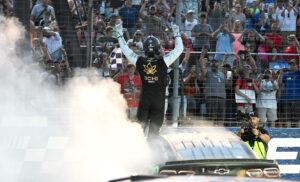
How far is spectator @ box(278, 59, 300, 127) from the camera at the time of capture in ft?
30.6

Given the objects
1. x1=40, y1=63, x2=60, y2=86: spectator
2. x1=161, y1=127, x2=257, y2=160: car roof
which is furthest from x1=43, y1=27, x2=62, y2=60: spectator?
x1=161, y1=127, x2=257, y2=160: car roof

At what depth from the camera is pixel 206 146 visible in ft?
20.1

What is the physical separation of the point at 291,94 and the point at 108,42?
10.5 ft

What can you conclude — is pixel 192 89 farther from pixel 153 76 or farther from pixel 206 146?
pixel 206 146

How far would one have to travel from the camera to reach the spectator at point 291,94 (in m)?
9.31

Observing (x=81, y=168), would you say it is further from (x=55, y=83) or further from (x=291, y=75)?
(x=291, y=75)

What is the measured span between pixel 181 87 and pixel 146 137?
136 centimetres

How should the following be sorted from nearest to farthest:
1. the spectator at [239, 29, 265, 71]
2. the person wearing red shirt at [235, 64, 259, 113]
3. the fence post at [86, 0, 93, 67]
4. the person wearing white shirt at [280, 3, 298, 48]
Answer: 1. the fence post at [86, 0, 93, 67]
2. the person wearing red shirt at [235, 64, 259, 113]
3. the spectator at [239, 29, 265, 71]
4. the person wearing white shirt at [280, 3, 298, 48]

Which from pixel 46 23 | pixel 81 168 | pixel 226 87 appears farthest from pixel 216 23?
pixel 81 168

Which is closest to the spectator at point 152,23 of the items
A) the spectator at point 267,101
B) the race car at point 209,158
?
the spectator at point 267,101

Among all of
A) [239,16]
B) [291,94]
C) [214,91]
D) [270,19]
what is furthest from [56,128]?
[270,19]

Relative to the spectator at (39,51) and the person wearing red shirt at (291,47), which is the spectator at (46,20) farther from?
the person wearing red shirt at (291,47)

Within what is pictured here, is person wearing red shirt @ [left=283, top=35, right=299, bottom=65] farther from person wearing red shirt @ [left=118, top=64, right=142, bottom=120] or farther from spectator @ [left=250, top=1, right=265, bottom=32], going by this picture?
person wearing red shirt @ [left=118, top=64, right=142, bottom=120]

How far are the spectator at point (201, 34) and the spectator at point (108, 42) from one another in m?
1.42
